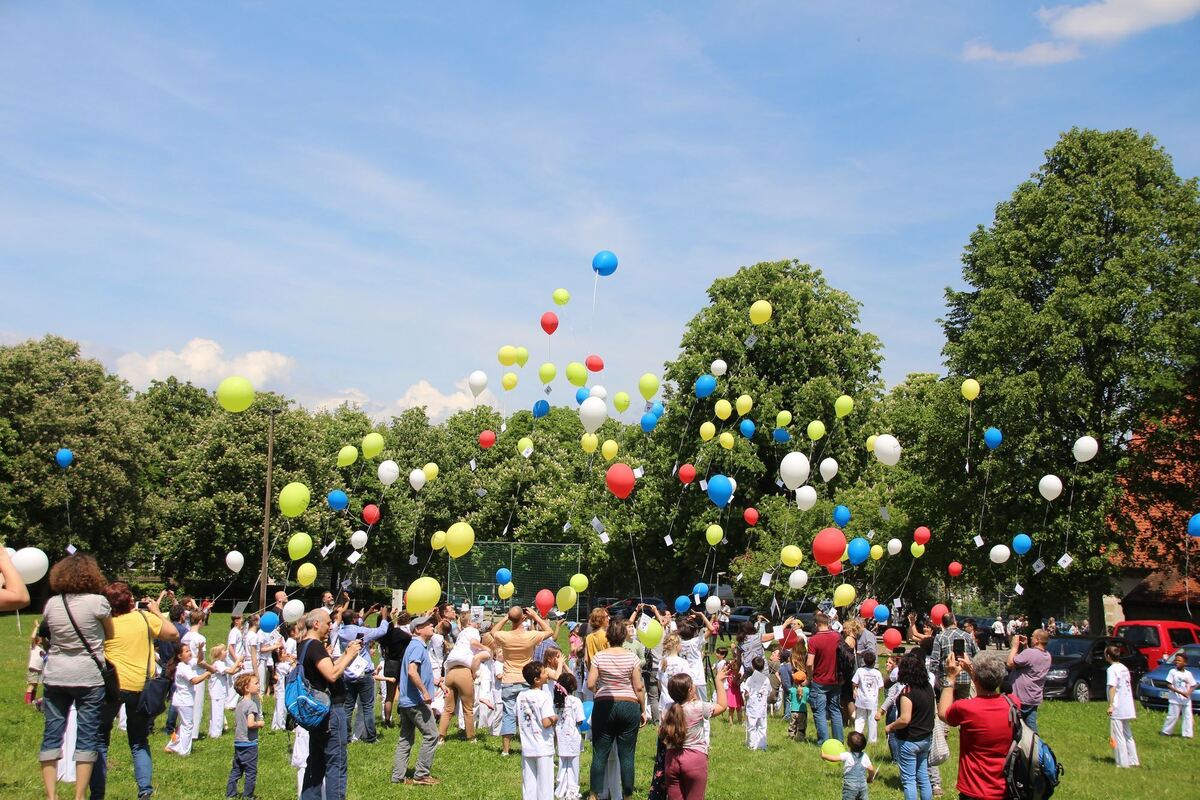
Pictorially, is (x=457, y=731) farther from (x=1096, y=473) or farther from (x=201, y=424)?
(x=201, y=424)

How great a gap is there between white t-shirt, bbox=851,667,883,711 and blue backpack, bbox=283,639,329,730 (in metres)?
6.96

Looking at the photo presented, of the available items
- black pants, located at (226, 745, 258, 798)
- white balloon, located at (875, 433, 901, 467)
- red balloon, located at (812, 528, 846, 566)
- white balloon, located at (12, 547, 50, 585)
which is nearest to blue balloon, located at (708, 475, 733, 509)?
white balloon, located at (875, 433, 901, 467)

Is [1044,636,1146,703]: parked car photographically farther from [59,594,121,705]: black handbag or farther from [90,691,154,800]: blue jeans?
[59,594,121,705]: black handbag

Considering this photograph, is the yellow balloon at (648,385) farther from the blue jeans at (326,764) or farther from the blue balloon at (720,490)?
the blue jeans at (326,764)

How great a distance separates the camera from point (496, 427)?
4850 centimetres

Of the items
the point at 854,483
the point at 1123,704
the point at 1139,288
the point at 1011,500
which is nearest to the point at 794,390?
the point at 854,483

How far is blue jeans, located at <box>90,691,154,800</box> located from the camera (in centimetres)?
660

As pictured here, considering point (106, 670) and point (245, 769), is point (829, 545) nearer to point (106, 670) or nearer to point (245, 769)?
point (245, 769)

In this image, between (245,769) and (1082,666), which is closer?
(245,769)

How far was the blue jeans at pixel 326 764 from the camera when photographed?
6977 millimetres

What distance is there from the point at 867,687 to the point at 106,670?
8.50 meters

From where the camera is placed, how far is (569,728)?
8.54m

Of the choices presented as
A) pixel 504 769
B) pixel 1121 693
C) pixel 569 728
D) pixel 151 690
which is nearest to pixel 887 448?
pixel 1121 693

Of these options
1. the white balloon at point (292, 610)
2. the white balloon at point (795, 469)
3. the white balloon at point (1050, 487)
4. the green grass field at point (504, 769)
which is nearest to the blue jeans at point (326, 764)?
the green grass field at point (504, 769)
